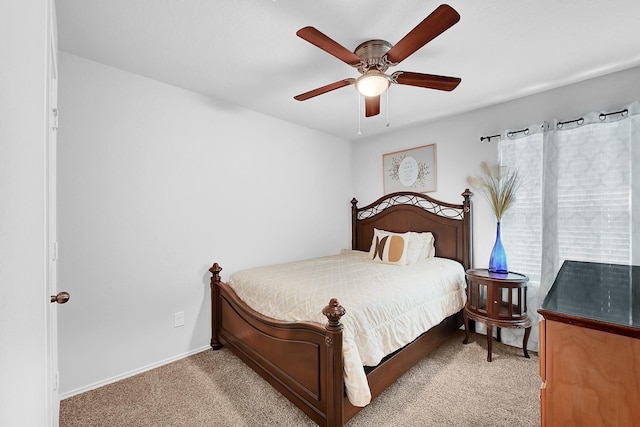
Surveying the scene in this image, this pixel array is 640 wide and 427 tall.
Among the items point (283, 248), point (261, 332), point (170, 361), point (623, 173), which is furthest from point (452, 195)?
point (170, 361)

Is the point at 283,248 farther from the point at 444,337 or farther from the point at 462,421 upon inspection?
the point at 462,421

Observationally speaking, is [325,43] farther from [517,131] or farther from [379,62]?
[517,131]

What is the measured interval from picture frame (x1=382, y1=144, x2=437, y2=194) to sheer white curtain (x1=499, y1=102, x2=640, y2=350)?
79cm

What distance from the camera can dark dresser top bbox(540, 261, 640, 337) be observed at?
2.68 feet

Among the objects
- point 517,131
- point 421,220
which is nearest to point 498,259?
point 421,220

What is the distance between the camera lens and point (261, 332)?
2.17 meters

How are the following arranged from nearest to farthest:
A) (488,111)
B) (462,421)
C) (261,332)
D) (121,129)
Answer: (462,421) < (261,332) < (121,129) < (488,111)

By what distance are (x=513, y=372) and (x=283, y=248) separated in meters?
2.51

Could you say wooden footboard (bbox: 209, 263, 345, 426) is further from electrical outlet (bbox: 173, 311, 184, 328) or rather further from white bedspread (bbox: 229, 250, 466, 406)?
electrical outlet (bbox: 173, 311, 184, 328)

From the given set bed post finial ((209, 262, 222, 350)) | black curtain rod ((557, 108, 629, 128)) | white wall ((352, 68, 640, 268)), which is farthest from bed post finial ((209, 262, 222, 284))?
black curtain rod ((557, 108, 629, 128))

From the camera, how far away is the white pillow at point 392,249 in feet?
10.2

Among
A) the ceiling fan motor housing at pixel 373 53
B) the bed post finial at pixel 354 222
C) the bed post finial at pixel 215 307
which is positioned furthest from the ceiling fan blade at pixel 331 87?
the bed post finial at pixel 354 222

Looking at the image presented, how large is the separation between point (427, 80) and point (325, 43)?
31.6 inches

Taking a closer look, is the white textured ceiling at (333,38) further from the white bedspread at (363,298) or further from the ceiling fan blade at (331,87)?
the white bedspread at (363,298)
